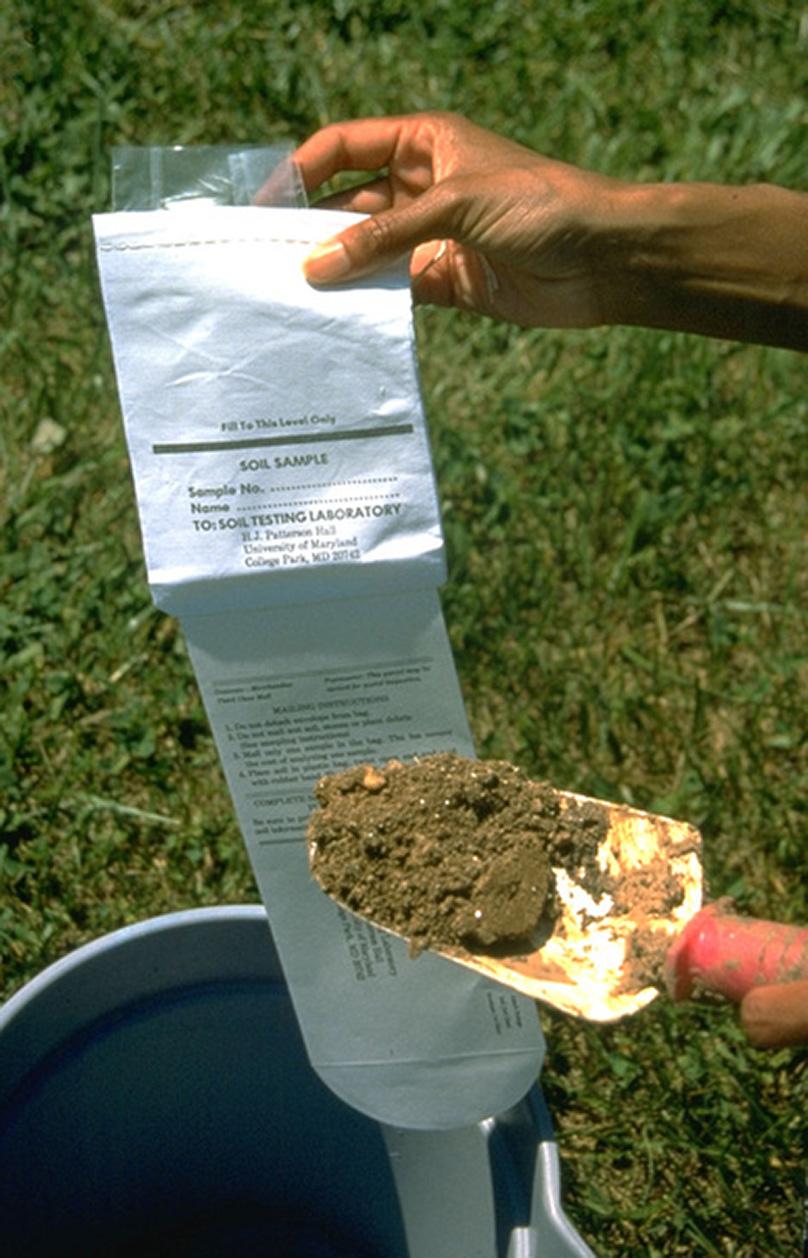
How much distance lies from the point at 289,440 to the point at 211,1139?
765mm

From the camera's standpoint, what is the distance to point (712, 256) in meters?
1.38

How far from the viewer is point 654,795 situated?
184cm

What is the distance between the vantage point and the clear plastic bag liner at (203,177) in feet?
4.06

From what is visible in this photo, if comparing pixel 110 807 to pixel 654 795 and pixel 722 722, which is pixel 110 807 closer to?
pixel 654 795

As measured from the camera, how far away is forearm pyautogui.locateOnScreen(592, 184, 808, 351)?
1.36m

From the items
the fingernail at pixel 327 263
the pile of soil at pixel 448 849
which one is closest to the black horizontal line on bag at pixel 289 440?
the fingernail at pixel 327 263

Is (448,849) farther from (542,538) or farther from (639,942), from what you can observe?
(542,538)

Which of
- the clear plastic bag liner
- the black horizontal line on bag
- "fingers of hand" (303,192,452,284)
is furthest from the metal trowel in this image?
the clear plastic bag liner

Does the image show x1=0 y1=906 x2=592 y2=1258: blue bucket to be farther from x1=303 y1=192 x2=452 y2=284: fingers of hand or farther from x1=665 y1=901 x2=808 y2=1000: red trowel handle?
x1=303 y1=192 x2=452 y2=284: fingers of hand

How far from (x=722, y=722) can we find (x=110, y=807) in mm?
790

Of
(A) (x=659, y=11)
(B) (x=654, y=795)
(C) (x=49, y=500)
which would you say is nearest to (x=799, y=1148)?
(B) (x=654, y=795)

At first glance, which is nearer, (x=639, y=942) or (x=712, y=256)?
(x=639, y=942)

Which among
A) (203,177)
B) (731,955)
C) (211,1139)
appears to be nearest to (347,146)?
(203,177)

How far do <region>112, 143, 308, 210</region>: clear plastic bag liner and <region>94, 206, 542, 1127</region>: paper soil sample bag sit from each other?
0.08m
